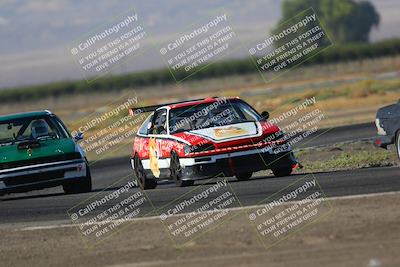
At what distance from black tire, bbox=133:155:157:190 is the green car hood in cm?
119

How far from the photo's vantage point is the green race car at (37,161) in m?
18.6

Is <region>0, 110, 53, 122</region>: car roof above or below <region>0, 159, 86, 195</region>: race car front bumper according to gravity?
above

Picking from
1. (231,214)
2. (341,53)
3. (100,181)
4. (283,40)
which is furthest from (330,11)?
(231,214)

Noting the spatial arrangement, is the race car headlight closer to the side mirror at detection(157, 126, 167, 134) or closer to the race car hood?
the race car hood

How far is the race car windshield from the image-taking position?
1833 centimetres

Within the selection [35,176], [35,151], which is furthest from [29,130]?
[35,176]

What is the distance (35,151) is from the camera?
18.8 meters

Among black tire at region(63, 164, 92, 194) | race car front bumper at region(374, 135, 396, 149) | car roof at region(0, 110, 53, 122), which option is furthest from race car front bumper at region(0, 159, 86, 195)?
race car front bumper at region(374, 135, 396, 149)

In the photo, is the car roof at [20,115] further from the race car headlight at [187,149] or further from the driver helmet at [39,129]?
the race car headlight at [187,149]

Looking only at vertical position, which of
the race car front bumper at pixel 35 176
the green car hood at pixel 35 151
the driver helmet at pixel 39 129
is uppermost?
the driver helmet at pixel 39 129

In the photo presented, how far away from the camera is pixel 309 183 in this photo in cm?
1549

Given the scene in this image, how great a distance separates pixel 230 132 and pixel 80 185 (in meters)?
3.17

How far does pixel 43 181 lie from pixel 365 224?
8423 mm

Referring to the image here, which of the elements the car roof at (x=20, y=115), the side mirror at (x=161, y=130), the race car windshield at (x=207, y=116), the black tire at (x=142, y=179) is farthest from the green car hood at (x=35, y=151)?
the race car windshield at (x=207, y=116)
